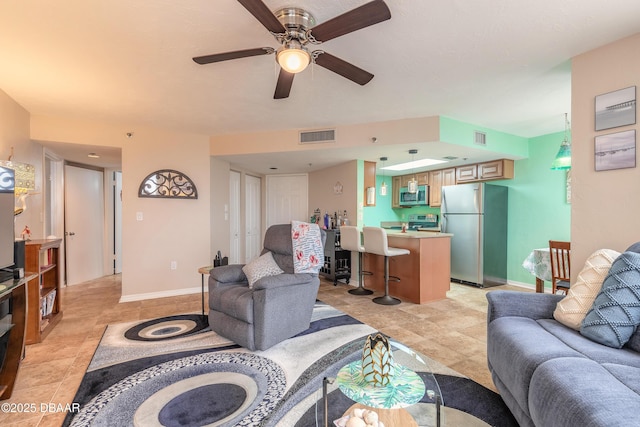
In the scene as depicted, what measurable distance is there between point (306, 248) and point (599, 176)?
2372mm

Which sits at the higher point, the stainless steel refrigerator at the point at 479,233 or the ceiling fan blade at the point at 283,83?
the ceiling fan blade at the point at 283,83

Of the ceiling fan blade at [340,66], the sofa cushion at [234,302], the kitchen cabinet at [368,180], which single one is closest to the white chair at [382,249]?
the kitchen cabinet at [368,180]

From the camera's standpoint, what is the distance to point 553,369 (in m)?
1.20

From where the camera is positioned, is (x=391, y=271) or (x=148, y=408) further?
(x=391, y=271)

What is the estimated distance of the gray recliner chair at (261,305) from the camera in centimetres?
235

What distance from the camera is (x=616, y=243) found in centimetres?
205

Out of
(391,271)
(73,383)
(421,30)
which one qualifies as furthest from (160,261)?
(421,30)

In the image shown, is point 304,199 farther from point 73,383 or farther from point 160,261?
point 73,383

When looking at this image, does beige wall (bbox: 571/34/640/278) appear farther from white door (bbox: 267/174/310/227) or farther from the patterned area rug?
white door (bbox: 267/174/310/227)

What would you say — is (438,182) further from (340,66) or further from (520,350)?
(520,350)

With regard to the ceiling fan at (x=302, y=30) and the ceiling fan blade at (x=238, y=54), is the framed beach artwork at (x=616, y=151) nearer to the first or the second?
the ceiling fan at (x=302, y=30)

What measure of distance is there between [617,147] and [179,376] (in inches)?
137

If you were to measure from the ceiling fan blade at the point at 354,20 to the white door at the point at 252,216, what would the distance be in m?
4.53

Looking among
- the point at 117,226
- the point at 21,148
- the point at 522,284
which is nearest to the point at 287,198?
the point at 117,226
